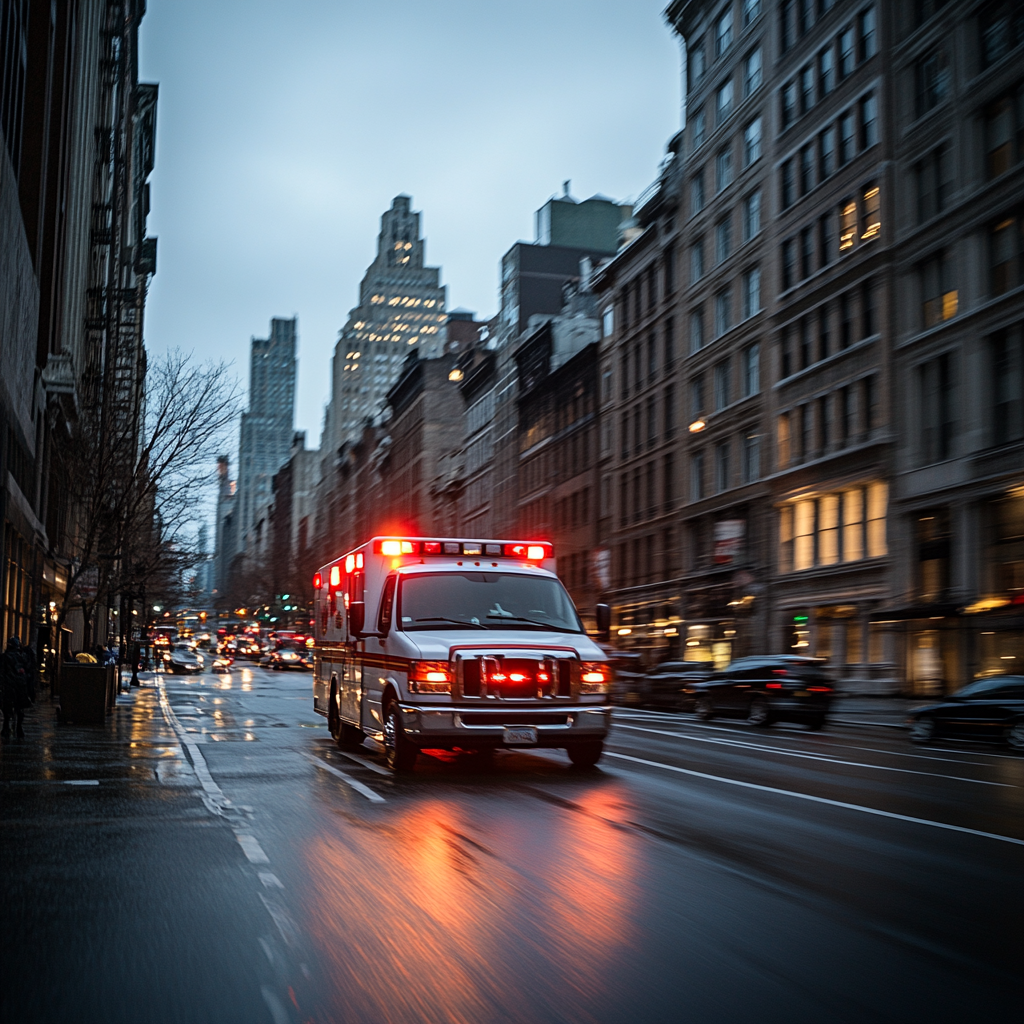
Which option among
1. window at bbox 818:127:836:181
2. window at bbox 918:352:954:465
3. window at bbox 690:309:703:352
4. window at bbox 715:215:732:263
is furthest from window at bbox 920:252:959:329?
window at bbox 690:309:703:352

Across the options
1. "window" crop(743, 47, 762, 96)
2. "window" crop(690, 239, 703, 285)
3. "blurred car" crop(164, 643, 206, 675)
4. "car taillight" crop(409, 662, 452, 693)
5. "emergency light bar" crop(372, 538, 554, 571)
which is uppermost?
"window" crop(743, 47, 762, 96)

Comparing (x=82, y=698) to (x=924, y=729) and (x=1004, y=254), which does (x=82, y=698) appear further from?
(x=1004, y=254)

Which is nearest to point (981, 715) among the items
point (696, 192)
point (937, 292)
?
point (937, 292)

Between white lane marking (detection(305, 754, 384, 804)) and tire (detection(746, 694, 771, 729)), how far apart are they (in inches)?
507

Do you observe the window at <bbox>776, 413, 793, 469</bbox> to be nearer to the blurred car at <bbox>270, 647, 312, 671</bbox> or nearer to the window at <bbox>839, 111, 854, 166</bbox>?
the window at <bbox>839, 111, 854, 166</bbox>

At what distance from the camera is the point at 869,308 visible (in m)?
40.4

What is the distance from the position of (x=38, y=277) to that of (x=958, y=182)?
26868mm

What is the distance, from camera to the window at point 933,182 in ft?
122

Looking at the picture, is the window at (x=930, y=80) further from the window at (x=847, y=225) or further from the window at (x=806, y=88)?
the window at (x=806, y=88)

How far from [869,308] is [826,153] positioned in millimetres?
6890

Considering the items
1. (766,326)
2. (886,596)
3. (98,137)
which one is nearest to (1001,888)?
(886,596)

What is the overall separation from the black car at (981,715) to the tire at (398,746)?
11635 millimetres

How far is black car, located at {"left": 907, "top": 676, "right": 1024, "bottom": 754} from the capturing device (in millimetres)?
21453

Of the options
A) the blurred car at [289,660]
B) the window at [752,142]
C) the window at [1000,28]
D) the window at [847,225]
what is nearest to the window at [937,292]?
the window at [847,225]
